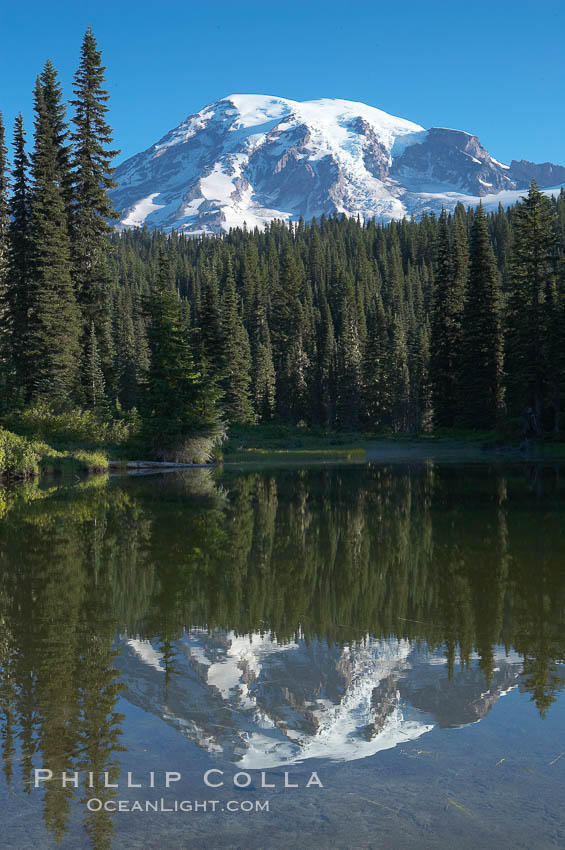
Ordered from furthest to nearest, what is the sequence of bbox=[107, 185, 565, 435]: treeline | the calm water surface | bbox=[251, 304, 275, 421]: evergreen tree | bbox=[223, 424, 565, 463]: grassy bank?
bbox=[251, 304, 275, 421]: evergreen tree
bbox=[107, 185, 565, 435]: treeline
bbox=[223, 424, 565, 463]: grassy bank
the calm water surface

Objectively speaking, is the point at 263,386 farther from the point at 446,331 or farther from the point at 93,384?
the point at 93,384

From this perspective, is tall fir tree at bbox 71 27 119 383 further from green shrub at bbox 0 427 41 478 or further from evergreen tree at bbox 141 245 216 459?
green shrub at bbox 0 427 41 478

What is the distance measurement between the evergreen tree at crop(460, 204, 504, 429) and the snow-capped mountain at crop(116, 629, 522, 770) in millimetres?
51049

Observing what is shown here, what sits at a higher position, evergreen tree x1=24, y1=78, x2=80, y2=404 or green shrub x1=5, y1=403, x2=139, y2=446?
evergreen tree x1=24, y1=78, x2=80, y2=404

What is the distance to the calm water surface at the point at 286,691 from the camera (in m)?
3.95

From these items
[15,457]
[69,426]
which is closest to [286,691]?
[15,457]

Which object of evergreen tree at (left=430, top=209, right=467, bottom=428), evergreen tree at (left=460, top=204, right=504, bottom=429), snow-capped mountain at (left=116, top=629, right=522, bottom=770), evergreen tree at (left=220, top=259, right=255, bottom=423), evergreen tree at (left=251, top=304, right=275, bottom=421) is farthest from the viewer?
evergreen tree at (left=251, top=304, right=275, bottom=421)

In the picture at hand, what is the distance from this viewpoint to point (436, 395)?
61.7 meters

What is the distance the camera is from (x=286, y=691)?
19.0 feet

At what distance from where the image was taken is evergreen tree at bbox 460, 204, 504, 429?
5634cm

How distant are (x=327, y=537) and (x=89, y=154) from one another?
38.3 meters

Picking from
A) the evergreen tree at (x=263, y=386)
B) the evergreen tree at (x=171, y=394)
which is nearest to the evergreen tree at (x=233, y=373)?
the evergreen tree at (x=263, y=386)

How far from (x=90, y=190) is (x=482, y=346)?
29754mm

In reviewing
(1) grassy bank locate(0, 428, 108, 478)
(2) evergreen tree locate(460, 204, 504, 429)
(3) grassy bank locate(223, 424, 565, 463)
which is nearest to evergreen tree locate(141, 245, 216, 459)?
(1) grassy bank locate(0, 428, 108, 478)
